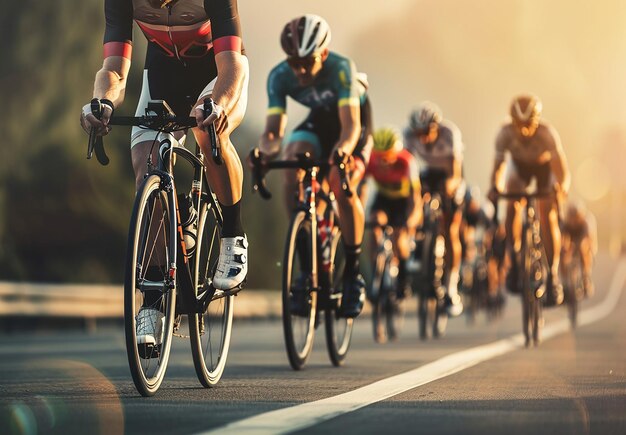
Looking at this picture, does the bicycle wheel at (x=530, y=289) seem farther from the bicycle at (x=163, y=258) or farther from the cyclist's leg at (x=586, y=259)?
the cyclist's leg at (x=586, y=259)

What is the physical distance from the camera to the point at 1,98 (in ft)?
109

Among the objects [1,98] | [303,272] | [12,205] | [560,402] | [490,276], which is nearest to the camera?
[560,402]

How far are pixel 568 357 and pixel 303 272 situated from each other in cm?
275

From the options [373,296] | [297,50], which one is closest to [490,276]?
[373,296]

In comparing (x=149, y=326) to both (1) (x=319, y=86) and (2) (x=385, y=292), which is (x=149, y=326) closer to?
(1) (x=319, y=86)

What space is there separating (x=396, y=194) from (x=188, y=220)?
1023 centimetres

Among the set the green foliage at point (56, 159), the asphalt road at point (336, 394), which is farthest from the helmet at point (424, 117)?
the green foliage at point (56, 159)

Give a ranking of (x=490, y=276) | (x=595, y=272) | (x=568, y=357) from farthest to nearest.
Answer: (x=595, y=272) < (x=490, y=276) < (x=568, y=357)

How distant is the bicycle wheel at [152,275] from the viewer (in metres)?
7.04

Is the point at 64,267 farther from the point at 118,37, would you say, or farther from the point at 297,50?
the point at 118,37

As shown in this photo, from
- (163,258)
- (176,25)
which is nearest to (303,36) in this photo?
(176,25)

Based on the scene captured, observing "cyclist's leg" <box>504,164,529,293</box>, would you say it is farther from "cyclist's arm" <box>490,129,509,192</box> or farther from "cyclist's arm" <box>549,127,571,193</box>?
"cyclist's arm" <box>549,127,571,193</box>

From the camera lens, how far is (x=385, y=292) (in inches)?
667

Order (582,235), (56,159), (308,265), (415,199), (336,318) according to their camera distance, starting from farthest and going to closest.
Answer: (56,159) < (582,235) < (415,199) < (336,318) < (308,265)
